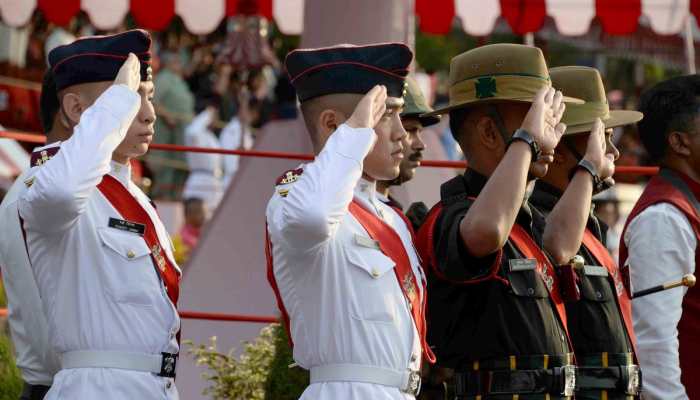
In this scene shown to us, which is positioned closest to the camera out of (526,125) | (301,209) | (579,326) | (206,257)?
(301,209)

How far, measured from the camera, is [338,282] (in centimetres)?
379

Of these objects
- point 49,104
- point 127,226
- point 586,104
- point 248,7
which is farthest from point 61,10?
point 127,226

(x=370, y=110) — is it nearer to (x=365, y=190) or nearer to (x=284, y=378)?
(x=365, y=190)

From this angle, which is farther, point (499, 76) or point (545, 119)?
point (499, 76)

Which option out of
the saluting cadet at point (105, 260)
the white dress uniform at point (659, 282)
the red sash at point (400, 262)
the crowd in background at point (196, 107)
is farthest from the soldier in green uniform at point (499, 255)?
the crowd in background at point (196, 107)

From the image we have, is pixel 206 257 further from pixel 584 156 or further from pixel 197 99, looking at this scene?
pixel 197 99

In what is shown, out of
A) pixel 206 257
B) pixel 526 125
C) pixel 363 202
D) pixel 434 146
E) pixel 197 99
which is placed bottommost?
pixel 197 99

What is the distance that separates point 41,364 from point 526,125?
63.8 inches

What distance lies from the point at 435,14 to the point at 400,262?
5400mm

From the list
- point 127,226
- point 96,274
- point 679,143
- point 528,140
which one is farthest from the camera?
point 679,143

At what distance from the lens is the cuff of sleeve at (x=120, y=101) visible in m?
3.95

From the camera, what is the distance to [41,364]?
4371 millimetres

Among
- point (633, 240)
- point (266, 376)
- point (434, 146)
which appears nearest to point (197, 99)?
point (434, 146)

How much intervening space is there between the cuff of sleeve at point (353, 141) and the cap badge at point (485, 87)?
59 cm
